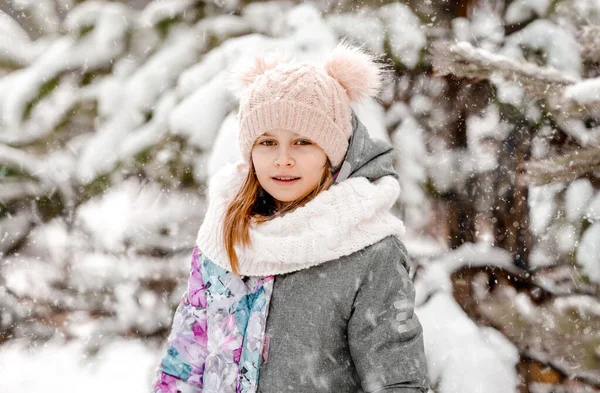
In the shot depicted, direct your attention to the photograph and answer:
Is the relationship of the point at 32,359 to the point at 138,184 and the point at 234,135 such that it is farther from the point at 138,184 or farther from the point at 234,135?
the point at 234,135

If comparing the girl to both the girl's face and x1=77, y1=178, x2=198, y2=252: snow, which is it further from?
x1=77, y1=178, x2=198, y2=252: snow

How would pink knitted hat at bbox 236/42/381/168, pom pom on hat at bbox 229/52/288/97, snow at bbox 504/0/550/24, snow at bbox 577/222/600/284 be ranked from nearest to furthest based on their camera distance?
pink knitted hat at bbox 236/42/381/168 → pom pom on hat at bbox 229/52/288/97 → snow at bbox 577/222/600/284 → snow at bbox 504/0/550/24

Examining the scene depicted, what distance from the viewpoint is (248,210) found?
1.66m

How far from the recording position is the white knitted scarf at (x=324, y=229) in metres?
1.49

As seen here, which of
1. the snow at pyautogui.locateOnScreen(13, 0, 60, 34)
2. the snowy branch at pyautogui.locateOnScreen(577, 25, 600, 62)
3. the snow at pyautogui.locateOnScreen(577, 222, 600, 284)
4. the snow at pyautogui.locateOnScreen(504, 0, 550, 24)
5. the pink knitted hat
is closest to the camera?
the snowy branch at pyautogui.locateOnScreen(577, 25, 600, 62)

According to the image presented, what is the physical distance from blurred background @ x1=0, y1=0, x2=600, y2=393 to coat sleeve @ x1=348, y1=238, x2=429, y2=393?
75 centimetres

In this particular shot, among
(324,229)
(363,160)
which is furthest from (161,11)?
(324,229)

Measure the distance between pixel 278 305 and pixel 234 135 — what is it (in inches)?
33.2

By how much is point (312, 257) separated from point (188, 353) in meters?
0.54

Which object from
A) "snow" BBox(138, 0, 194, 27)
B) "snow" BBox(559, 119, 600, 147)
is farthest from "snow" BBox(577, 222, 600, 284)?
"snow" BBox(138, 0, 194, 27)

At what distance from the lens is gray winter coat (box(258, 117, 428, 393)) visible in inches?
57.3

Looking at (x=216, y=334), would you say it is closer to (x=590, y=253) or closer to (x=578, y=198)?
(x=590, y=253)

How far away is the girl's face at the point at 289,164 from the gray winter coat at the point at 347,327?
0.15m

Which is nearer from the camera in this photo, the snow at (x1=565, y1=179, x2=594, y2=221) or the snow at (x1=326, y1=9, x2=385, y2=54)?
the snow at (x1=565, y1=179, x2=594, y2=221)
